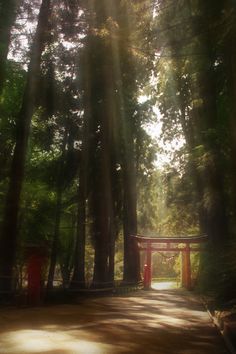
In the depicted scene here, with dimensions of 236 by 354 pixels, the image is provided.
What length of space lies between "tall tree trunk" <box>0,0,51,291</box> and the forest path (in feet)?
8.72

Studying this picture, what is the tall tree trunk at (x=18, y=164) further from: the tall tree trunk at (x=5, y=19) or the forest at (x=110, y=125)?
the tall tree trunk at (x=5, y=19)

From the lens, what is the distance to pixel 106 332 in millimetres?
7109

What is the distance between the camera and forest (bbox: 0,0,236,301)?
10.4 metres

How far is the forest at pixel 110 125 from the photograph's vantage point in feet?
34.1

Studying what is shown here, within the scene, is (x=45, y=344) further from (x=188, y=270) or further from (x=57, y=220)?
(x=188, y=270)

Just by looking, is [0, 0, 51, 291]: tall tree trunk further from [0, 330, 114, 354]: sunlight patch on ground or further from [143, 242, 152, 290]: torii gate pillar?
[143, 242, 152, 290]: torii gate pillar

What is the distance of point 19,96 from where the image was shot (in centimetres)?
1800

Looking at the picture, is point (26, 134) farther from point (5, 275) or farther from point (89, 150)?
point (89, 150)

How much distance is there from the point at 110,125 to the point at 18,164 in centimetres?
797

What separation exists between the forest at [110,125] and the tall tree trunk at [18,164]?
0.04 metres

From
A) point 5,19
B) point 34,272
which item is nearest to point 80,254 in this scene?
point 34,272

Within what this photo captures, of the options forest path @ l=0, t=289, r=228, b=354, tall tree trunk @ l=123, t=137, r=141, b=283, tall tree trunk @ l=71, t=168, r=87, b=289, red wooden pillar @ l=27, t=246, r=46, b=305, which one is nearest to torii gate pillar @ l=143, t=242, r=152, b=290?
tall tree trunk @ l=123, t=137, r=141, b=283

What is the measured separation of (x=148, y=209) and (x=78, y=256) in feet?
54.2

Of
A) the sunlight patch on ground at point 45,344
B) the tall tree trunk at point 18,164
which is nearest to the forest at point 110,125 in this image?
the tall tree trunk at point 18,164
